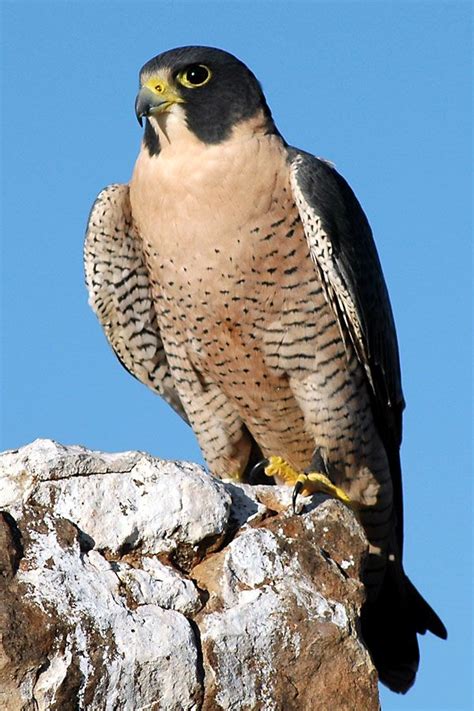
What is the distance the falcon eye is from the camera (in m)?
Answer: 6.15

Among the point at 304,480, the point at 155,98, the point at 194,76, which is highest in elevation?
the point at 194,76

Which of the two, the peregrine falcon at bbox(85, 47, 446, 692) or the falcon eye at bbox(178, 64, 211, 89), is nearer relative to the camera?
the peregrine falcon at bbox(85, 47, 446, 692)

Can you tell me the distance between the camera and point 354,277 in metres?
6.12

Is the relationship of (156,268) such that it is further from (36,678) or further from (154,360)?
(36,678)

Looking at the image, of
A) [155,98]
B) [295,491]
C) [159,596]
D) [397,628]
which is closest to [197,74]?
[155,98]

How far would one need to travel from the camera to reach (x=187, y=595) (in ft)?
14.3

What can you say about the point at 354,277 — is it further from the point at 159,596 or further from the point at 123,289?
the point at 159,596

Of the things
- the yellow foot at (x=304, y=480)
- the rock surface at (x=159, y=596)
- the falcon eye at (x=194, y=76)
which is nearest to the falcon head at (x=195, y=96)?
the falcon eye at (x=194, y=76)

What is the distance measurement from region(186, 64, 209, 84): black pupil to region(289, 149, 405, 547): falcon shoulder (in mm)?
558

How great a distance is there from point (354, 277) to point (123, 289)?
49.2 inches

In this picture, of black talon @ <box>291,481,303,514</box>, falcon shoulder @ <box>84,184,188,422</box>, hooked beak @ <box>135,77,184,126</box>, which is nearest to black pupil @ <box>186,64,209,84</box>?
hooked beak @ <box>135,77,184,126</box>

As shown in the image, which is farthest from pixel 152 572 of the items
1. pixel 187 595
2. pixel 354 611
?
pixel 354 611

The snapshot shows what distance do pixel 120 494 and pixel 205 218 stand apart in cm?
194

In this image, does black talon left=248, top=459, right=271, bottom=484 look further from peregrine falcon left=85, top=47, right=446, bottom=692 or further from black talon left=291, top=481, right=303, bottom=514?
black talon left=291, top=481, right=303, bottom=514
